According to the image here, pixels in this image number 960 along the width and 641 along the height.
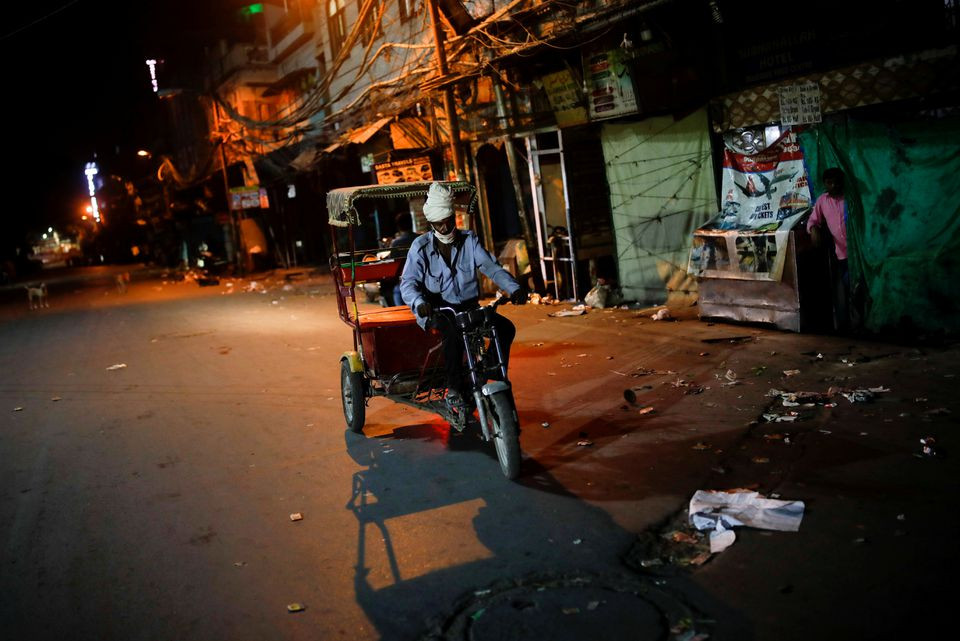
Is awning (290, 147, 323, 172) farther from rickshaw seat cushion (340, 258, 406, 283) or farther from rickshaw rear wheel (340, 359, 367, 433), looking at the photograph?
rickshaw rear wheel (340, 359, 367, 433)

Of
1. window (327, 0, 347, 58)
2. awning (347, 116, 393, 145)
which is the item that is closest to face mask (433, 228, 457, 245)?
awning (347, 116, 393, 145)

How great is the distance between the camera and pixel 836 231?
8.44m

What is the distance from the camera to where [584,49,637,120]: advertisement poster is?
436 inches

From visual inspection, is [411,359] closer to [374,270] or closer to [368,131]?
[374,270]

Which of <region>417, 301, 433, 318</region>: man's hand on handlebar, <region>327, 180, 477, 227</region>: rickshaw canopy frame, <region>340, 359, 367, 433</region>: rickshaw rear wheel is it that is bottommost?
<region>340, 359, 367, 433</region>: rickshaw rear wheel

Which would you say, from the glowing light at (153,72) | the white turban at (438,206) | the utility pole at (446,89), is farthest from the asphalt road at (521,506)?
the glowing light at (153,72)

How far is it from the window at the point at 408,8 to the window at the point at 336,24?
16.2 feet

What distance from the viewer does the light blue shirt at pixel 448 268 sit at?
5879 mm

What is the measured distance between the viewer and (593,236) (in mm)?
13422

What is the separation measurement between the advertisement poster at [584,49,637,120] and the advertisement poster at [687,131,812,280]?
6.41 feet

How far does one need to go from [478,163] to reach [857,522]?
42.5 ft

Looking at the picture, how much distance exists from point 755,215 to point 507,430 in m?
6.09

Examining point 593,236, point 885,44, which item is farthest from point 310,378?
point 885,44

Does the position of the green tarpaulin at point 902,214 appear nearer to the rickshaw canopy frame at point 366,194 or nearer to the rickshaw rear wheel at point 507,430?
the rickshaw canopy frame at point 366,194
